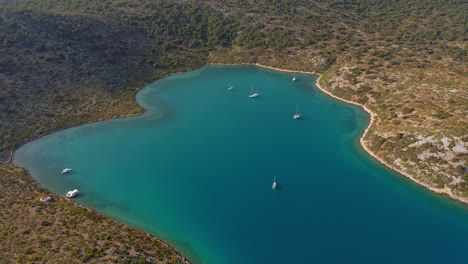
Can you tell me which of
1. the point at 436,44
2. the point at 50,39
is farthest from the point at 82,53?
the point at 436,44

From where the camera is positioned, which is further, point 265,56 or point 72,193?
point 265,56

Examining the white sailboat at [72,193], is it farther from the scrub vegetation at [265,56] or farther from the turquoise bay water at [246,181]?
the scrub vegetation at [265,56]

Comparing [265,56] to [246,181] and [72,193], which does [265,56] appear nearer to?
[246,181]

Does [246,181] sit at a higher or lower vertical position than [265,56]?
lower

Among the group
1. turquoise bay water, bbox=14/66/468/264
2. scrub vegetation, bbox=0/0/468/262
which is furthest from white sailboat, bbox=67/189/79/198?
scrub vegetation, bbox=0/0/468/262

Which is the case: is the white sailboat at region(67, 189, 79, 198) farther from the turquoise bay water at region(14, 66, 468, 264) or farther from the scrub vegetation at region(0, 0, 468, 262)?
the scrub vegetation at region(0, 0, 468, 262)

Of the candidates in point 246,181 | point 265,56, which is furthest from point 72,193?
point 265,56

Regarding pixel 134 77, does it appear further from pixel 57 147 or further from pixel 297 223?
pixel 297 223
